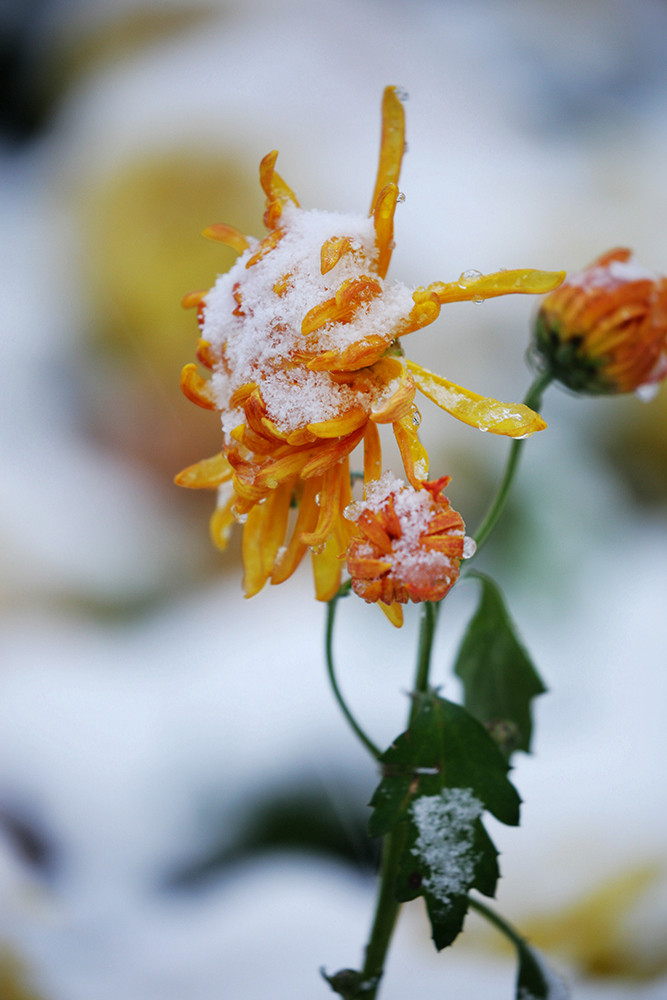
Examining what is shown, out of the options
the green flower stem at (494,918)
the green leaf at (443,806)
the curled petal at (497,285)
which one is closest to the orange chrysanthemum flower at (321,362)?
the curled petal at (497,285)

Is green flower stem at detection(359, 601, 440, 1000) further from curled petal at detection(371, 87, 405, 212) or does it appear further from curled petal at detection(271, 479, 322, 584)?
curled petal at detection(371, 87, 405, 212)

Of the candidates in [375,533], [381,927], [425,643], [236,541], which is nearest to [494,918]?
[381,927]

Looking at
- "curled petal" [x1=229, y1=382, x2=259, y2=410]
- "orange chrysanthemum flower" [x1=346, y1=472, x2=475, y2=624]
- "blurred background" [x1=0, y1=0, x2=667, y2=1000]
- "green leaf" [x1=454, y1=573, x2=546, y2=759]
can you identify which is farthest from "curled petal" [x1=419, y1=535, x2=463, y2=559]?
"blurred background" [x1=0, y1=0, x2=667, y2=1000]

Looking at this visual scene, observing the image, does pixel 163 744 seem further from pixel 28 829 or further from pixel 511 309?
pixel 511 309

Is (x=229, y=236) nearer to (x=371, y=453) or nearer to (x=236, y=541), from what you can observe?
(x=371, y=453)

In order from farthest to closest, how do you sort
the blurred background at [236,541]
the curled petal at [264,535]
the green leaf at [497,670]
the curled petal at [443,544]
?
the blurred background at [236,541], the green leaf at [497,670], the curled petal at [264,535], the curled petal at [443,544]

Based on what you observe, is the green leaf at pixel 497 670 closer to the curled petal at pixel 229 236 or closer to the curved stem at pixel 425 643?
the curved stem at pixel 425 643
